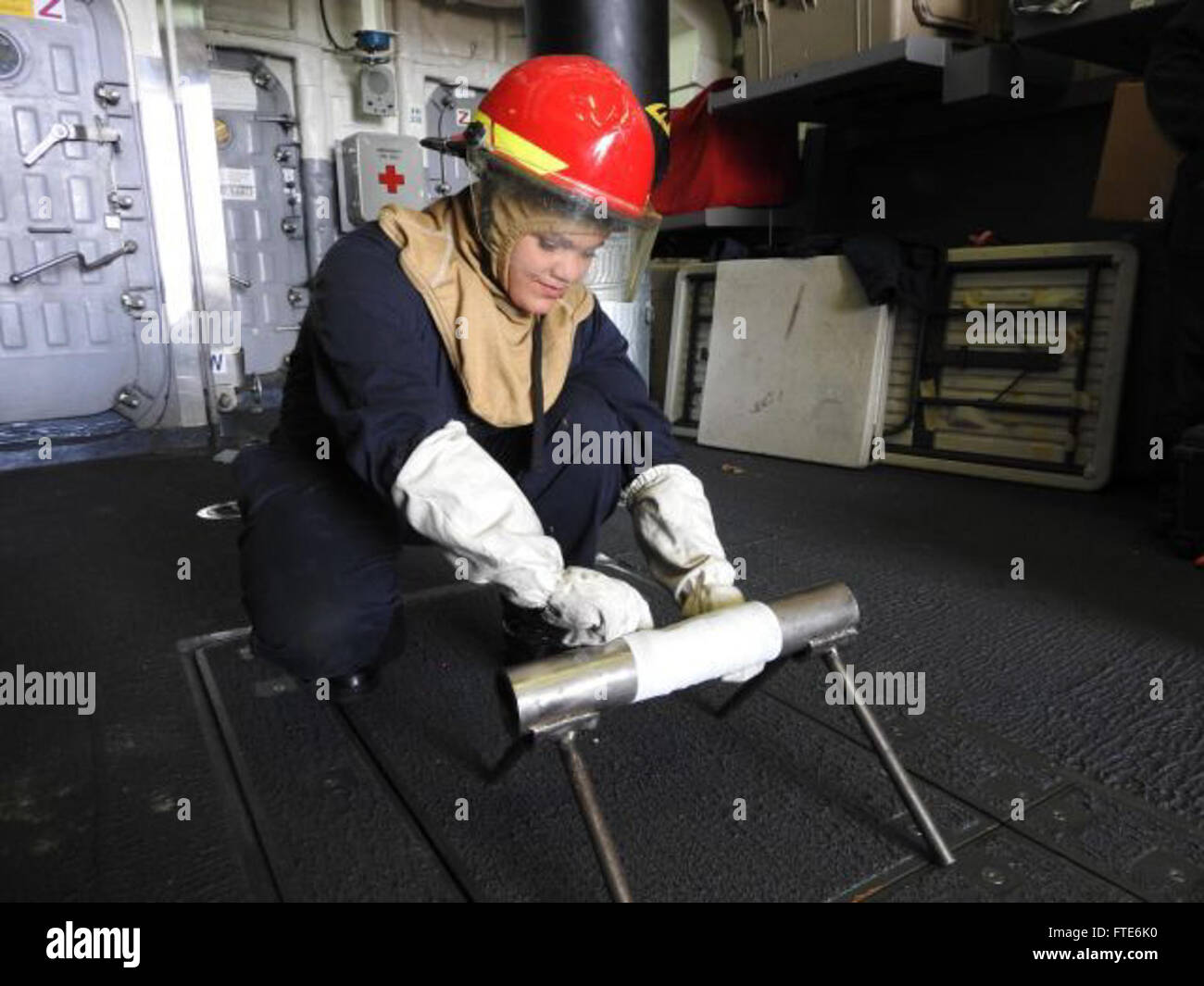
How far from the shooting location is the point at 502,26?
4770mm

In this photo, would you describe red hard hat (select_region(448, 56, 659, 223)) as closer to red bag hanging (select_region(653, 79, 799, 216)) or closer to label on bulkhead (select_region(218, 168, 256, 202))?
red bag hanging (select_region(653, 79, 799, 216))

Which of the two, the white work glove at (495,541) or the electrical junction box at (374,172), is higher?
the electrical junction box at (374,172)

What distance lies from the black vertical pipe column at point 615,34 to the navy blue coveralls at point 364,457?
1.54m

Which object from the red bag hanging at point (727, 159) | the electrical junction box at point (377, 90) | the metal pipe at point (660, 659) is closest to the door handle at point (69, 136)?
the electrical junction box at point (377, 90)

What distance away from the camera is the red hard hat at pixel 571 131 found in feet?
3.41

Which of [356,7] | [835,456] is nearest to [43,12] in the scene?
[356,7]

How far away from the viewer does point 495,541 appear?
3.05 feet

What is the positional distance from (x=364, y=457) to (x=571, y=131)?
472 mm

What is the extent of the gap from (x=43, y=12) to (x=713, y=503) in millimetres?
2884

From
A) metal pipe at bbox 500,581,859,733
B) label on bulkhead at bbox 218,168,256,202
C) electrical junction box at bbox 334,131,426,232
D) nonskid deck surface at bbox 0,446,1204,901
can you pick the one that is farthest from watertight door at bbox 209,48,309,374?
metal pipe at bbox 500,581,859,733

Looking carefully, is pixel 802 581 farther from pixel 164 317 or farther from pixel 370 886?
pixel 164 317

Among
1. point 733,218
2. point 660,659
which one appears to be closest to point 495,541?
point 660,659

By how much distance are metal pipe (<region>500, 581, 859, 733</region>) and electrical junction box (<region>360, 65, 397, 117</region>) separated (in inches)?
172

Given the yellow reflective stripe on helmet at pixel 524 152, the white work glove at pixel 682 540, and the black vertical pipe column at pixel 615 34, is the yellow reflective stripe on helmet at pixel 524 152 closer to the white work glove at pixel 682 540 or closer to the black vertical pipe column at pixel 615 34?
the white work glove at pixel 682 540
